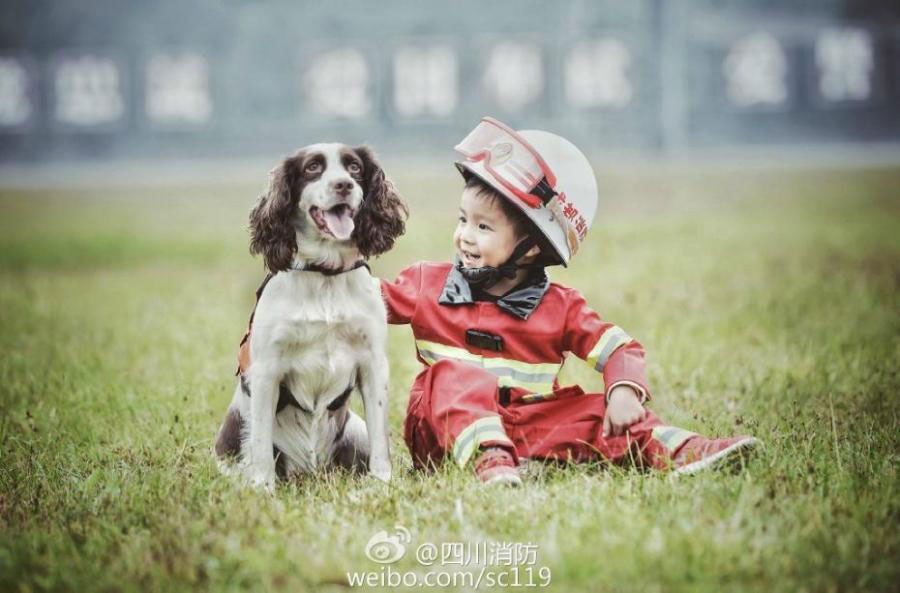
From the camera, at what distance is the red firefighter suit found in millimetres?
3674

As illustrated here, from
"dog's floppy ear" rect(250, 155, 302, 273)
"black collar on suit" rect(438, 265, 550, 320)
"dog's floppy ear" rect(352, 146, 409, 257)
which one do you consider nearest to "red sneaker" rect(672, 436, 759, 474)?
"black collar on suit" rect(438, 265, 550, 320)

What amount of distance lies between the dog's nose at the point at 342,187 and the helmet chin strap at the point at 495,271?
0.59 metres

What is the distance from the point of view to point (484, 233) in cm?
379

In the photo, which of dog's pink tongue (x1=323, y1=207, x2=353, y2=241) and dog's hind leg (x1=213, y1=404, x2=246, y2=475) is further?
dog's hind leg (x1=213, y1=404, x2=246, y2=475)

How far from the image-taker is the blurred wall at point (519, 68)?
2703 centimetres

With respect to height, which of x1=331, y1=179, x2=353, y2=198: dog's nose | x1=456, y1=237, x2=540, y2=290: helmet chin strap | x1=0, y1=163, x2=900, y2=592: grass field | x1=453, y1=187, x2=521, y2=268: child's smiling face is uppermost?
x1=331, y1=179, x2=353, y2=198: dog's nose

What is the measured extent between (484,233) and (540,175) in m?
0.31

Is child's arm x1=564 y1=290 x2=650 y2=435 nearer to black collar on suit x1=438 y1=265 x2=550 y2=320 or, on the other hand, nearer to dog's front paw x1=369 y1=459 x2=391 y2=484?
black collar on suit x1=438 y1=265 x2=550 y2=320

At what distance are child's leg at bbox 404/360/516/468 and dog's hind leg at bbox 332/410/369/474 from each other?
0.68 ft

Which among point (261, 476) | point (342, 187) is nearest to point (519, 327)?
point (342, 187)

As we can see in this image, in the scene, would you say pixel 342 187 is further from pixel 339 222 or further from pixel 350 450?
pixel 350 450

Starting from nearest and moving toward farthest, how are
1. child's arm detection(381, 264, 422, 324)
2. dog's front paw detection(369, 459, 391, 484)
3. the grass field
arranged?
the grass field → dog's front paw detection(369, 459, 391, 484) → child's arm detection(381, 264, 422, 324)

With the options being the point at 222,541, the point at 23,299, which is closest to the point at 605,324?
the point at 222,541

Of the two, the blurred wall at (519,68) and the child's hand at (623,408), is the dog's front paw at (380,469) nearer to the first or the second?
the child's hand at (623,408)
